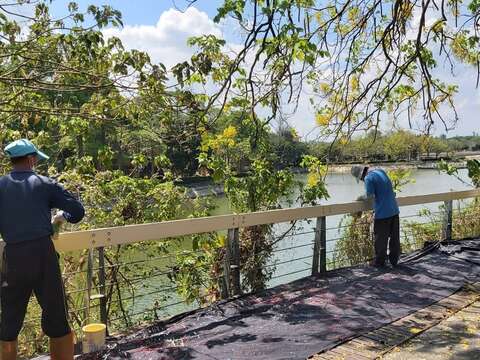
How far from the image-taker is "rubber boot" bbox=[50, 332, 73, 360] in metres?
3.75

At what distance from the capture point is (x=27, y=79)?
18.5ft

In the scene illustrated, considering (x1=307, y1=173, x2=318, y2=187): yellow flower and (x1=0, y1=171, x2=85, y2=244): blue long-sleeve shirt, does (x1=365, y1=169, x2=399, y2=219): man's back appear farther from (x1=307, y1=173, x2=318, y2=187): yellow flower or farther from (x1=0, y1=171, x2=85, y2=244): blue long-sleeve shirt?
(x1=0, y1=171, x2=85, y2=244): blue long-sleeve shirt

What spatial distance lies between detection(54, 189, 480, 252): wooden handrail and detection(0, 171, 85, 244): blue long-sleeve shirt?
1.85ft

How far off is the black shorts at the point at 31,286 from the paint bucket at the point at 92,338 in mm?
416

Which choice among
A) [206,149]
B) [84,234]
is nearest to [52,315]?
[84,234]

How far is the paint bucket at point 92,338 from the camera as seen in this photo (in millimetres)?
4148

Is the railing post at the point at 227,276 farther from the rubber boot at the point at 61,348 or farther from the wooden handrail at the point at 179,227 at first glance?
the rubber boot at the point at 61,348

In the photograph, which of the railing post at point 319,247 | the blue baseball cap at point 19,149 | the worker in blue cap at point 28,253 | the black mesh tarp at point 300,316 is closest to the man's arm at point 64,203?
the worker in blue cap at point 28,253

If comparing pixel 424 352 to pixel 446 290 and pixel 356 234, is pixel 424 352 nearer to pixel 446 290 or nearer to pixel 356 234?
pixel 446 290

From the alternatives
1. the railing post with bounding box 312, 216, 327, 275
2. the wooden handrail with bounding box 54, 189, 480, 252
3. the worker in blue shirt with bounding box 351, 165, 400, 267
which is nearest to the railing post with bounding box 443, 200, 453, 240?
the worker in blue shirt with bounding box 351, 165, 400, 267

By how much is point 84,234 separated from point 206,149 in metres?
3.15

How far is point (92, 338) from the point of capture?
4168 millimetres

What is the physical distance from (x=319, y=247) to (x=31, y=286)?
12.5 feet

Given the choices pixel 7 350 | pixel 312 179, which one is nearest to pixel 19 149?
pixel 7 350
